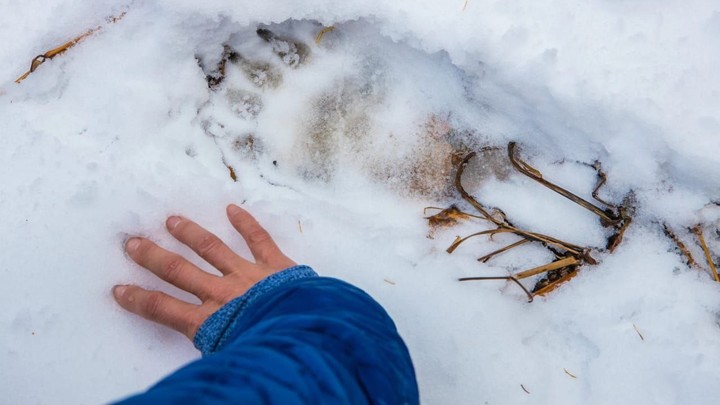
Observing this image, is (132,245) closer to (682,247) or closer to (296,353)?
(296,353)

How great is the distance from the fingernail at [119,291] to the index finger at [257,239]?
255mm

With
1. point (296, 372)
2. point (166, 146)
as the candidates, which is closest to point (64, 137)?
point (166, 146)

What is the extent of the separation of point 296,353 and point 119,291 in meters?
0.54

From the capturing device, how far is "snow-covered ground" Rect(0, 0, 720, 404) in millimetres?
1129

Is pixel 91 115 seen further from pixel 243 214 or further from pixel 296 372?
pixel 296 372

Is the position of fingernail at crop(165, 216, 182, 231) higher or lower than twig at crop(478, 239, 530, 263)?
higher

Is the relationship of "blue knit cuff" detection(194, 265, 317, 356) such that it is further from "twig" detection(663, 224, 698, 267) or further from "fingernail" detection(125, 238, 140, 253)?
"twig" detection(663, 224, 698, 267)

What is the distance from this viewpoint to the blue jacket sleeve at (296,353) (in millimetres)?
701

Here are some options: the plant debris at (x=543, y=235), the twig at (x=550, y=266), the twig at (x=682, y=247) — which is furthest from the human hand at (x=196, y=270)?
the twig at (x=682, y=247)

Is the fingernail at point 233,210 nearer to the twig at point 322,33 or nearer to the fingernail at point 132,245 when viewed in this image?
the fingernail at point 132,245

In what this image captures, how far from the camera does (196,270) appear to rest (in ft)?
3.71

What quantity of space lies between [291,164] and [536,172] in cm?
55

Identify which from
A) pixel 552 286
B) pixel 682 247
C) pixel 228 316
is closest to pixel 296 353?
pixel 228 316

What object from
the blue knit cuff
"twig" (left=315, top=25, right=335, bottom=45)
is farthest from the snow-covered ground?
the blue knit cuff
